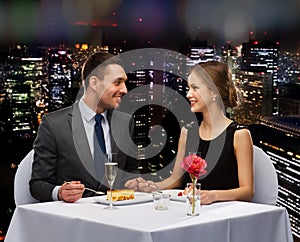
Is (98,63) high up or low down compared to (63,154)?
up

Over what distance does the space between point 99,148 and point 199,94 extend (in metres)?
0.51

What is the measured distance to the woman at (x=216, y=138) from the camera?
2.44 m

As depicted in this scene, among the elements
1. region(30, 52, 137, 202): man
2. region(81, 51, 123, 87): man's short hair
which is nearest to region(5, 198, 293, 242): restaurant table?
region(30, 52, 137, 202): man

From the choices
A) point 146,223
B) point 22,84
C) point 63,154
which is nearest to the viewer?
point 146,223

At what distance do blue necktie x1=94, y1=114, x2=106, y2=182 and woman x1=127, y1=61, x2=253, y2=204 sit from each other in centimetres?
26

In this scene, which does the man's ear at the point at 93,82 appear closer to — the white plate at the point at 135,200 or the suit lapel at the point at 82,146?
the suit lapel at the point at 82,146

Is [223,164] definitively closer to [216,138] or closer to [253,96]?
[216,138]

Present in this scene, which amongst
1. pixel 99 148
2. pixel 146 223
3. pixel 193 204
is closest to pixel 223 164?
pixel 99 148

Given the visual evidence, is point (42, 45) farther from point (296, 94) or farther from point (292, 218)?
point (292, 218)

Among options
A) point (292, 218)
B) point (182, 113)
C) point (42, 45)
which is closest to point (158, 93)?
point (182, 113)

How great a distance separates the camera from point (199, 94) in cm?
254

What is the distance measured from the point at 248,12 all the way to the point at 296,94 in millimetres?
636

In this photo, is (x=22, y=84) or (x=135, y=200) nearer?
(x=135, y=200)

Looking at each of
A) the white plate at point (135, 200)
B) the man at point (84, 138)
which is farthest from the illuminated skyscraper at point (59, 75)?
the white plate at point (135, 200)
